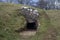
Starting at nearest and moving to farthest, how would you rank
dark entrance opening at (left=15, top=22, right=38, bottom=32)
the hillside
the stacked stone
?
the hillside < dark entrance opening at (left=15, top=22, right=38, bottom=32) < the stacked stone

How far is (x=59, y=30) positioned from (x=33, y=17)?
2004 millimetres

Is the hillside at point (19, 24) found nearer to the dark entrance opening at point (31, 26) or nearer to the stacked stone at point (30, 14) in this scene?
the stacked stone at point (30, 14)

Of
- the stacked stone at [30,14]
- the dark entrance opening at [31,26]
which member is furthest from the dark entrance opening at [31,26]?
the stacked stone at [30,14]

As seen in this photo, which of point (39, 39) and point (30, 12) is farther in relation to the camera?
point (30, 12)

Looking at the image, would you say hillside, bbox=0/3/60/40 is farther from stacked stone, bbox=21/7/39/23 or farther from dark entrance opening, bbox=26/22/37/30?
dark entrance opening, bbox=26/22/37/30

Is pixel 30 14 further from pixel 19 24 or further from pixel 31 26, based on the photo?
pixel 19 24

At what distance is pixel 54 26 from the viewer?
11188 millimetres

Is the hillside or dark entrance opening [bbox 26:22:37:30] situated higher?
the hillside

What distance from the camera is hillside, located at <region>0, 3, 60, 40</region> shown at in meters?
9.88

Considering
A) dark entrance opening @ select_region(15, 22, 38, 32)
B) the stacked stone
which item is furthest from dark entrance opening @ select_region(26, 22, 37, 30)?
the stacked stone

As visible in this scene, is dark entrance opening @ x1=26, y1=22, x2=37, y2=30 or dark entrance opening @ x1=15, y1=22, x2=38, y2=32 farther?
dark entrance opening @ x1=26, y1=22, x2=37, y2=30

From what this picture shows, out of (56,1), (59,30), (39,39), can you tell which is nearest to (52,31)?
(59,30)

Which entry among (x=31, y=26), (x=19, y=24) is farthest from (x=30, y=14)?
(x=19, y=24)

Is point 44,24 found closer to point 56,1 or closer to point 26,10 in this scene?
point 26,10
